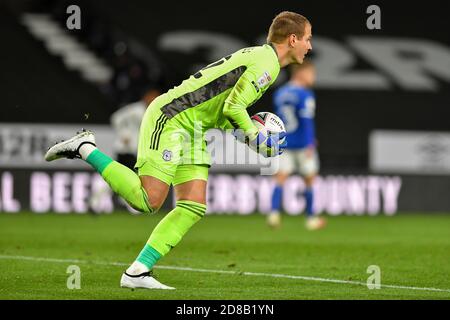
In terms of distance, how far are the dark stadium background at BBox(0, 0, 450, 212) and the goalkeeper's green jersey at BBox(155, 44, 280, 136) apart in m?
10.9

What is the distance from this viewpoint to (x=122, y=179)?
24.5 ft

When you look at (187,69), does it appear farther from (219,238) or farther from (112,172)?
(112,172)

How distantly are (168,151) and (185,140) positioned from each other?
0.74ft

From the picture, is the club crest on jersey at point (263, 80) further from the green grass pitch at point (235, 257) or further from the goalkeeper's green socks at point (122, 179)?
the green grass pitch at point (235, 257)

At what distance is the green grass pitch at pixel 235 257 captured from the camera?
7.69 metres

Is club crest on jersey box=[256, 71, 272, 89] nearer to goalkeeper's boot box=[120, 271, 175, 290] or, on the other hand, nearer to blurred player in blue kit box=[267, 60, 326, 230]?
goalkeeper's boot box=[120, 271, 175, 290]

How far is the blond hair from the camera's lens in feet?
24.9

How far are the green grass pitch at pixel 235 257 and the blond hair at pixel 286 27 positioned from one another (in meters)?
1.79

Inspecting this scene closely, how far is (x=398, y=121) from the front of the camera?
64.5 ft

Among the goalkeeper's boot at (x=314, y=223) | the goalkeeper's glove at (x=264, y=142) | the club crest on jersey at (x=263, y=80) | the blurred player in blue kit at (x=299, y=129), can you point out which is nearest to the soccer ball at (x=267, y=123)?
the goalkeeper's glove at (x=264, y=142)

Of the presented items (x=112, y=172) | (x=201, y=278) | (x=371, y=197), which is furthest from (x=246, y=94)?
(x=371, y=197)

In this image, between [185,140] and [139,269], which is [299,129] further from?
[139,269]

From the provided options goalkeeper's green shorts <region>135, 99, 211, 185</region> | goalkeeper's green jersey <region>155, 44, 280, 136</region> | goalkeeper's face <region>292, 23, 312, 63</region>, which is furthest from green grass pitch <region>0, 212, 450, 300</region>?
goalkeeper's face <region>292, 23, 312, 63</region>

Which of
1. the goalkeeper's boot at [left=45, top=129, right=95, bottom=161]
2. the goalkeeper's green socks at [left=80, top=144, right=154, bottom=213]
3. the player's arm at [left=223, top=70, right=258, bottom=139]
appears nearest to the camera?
the player's arm at [left=223, top=70, right=258, bottom=139]
